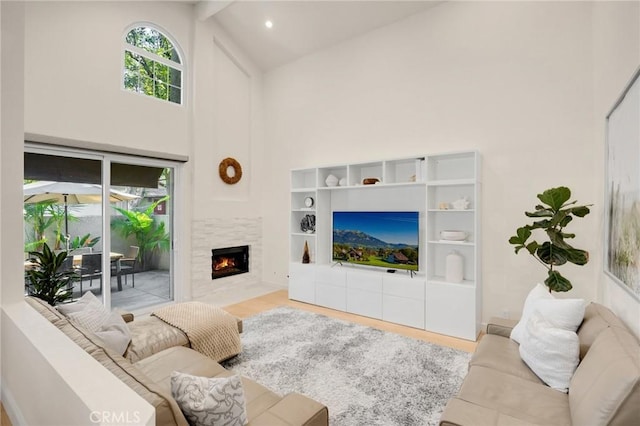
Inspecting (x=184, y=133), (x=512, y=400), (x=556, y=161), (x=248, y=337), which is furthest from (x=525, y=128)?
(x=184, y=133)

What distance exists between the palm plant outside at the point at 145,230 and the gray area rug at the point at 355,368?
1.96 m

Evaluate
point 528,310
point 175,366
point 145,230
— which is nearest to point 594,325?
Answer: point 528,310

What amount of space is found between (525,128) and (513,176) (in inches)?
21.7

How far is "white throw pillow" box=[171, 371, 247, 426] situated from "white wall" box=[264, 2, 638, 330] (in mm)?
3214

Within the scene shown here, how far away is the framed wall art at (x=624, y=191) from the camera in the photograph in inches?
71.0

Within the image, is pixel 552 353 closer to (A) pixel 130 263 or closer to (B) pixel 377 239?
(B) pixel 377 239

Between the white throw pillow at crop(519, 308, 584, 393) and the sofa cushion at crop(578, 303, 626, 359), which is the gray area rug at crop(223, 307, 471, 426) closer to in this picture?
the white throw pillow at crop(519, 308, 584, 393)

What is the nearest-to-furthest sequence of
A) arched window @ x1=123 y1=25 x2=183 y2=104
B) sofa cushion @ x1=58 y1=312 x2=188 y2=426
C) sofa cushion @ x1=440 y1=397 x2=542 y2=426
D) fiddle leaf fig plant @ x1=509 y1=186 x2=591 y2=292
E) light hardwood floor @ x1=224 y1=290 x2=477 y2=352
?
sofa cushion @ x1=58 y1=312 x2=188 y2=426 → sofa cushion @ x1=440 y1=397 x2=542 y2=426 → fiddle leaf fig plant @ x1=509 y1=186 x2=591 y2=292 → light hardwood floor @ x1=224 y1=290 x2=477 y2=352 → arched window @ x1=123 y1=25 x2=183 y2=104

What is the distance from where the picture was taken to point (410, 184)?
411 centimetres

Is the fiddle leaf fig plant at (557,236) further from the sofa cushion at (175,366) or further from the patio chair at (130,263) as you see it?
the patio chair at (130,263)

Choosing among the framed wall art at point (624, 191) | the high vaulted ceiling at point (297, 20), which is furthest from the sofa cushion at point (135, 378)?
the high vaulted ceiling at point (297, 20)

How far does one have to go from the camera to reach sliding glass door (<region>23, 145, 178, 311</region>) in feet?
12.3

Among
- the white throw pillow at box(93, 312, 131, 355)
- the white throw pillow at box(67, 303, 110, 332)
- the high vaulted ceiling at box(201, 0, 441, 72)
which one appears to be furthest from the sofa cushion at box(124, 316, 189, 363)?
the high vaulted ceiling at box(201, 0, 441, 72)

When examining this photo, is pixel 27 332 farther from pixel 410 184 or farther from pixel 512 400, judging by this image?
pixel 410 184
